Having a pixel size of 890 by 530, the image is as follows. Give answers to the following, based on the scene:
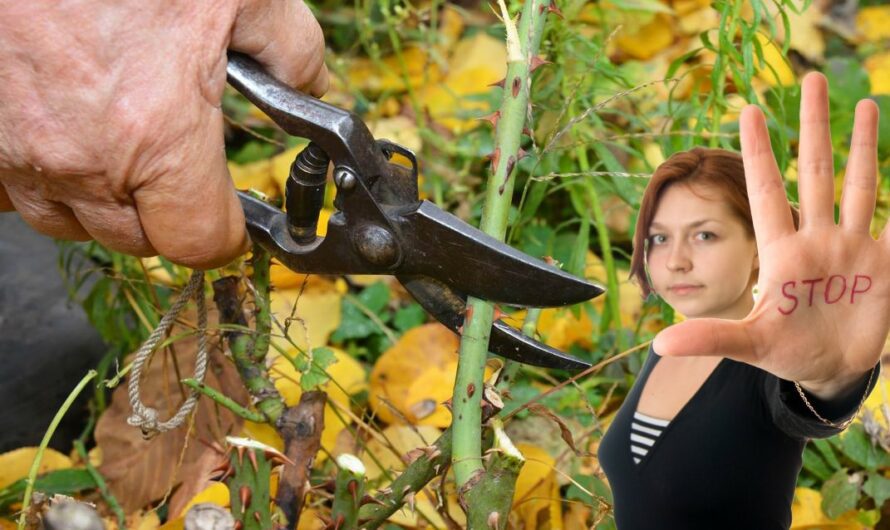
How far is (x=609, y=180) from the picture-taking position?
4.42 ft

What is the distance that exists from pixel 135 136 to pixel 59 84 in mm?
76

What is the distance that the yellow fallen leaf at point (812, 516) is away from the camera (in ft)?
3.80

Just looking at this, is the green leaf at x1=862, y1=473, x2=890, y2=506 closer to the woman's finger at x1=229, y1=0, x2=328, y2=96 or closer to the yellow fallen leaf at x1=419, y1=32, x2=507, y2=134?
the woman's finger at x1=229, y1=0, x2=328, y2=96

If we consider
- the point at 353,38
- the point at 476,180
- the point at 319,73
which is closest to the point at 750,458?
the point at 319,73

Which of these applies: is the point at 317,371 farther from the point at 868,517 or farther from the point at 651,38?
the point at 651,38

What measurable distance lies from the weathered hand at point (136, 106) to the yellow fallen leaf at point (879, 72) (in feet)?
2.89

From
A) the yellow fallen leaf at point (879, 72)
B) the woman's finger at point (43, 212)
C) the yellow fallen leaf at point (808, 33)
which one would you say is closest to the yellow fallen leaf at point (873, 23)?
the yellow fallen leaf at point (808, 33)

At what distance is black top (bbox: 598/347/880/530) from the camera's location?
0.86 meters

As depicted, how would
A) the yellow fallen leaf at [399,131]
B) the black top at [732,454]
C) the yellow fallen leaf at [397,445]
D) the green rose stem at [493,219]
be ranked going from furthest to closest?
the yellow fallen leaf at [399,131] < the yellow fallen leaf at [397,445] < the green rose stem at [493,219] < the black top at [732,454]

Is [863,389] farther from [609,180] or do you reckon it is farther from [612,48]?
[612,48]

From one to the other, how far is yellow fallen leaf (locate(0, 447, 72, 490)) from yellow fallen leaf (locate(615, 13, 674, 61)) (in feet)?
3.92

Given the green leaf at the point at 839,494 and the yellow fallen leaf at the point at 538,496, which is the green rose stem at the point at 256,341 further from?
the green leaf at the point at 839,494

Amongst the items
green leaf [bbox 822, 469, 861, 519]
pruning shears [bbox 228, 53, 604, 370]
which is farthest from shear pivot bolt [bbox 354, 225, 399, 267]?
green leaf [bbox 822, 469, 861, 519]

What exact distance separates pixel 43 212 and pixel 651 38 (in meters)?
1.26
